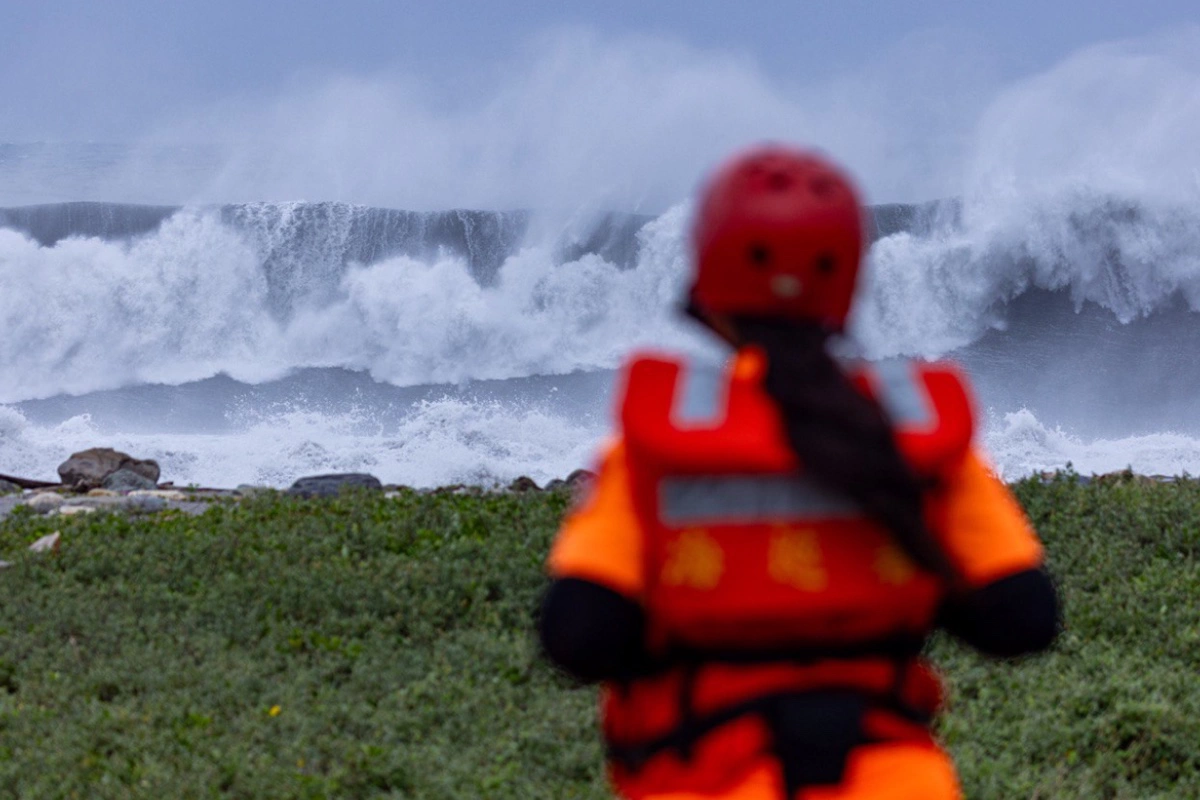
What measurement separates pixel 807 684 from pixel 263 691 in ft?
12.0

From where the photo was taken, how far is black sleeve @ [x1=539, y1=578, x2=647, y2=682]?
64.6 inches

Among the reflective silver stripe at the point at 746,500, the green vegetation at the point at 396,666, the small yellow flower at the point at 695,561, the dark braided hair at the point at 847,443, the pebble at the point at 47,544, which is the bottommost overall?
the pebble at the point at 47,544

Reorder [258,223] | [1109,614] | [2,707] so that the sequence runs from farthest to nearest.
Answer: [258,223], [1109,614], [2,707]

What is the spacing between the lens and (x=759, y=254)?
66.0 inches

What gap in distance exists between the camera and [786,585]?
1647 mm

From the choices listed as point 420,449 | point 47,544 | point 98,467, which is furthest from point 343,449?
point 47,544

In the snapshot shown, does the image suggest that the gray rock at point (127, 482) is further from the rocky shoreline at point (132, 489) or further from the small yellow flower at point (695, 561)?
the small yellow flower at point (695, 561)

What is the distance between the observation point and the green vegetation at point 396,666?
427 cm

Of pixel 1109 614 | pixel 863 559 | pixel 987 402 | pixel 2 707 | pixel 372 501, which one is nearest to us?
pixel 863 559

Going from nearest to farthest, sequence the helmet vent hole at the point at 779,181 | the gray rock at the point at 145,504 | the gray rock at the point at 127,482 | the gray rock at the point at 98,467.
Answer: the helmet vent hole at the point at 779,181
the gray rock at the point at 145,504
the gray rock at the point at 127,482
the gray rock at the point at 98,467

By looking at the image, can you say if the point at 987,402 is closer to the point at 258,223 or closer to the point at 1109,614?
the point at 258,223

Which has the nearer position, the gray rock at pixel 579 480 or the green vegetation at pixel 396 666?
the green vegetation at pixel 396 666

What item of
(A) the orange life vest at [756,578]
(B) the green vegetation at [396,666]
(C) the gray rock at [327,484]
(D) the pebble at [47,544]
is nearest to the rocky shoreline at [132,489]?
(C) the gray rock at [327,484]

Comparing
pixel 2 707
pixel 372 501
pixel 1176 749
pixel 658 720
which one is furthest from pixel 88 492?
pixel 658 720
